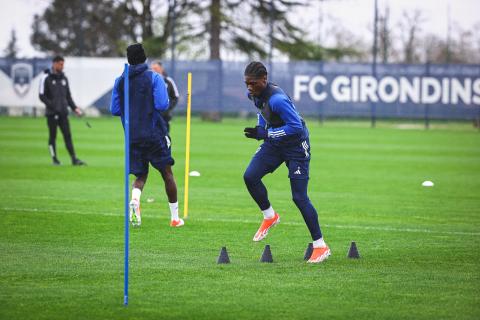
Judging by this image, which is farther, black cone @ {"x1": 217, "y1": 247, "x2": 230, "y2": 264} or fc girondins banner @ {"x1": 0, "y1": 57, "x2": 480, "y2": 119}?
fc girondins banner @ {"x1": 0, "y1": 57, "x2": 480, "y2": 119}

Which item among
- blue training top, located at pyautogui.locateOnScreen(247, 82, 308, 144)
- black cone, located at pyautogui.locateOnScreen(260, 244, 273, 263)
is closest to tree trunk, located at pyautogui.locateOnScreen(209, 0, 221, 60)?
blue training top, located at pyautogui.locateOnScreen(247, 82, 308, 144)

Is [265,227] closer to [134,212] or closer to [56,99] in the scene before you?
[134,212]

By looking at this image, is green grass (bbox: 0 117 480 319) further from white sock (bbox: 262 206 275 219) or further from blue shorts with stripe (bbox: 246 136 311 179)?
blue shorts with stripe (bbox: 246 136 311 179)

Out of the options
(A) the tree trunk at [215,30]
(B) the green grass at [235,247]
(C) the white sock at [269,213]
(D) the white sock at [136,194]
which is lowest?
(B) the green grass at [235,247]

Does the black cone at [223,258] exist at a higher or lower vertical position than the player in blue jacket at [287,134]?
lower

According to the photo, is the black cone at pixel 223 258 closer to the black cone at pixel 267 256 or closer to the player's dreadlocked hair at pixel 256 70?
the black cone at pixel 267 256

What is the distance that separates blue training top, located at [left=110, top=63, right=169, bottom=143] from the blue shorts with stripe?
1693 millimetres

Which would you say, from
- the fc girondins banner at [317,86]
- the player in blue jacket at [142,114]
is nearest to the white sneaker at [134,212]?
the player in blue jacket at [142,114]

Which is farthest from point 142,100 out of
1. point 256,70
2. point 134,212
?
point 256,70

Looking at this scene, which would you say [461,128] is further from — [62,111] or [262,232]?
[262,232]

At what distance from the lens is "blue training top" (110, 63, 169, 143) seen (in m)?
11.6

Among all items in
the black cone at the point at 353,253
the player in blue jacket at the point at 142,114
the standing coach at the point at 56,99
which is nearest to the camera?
the black cone at the point at 353,253

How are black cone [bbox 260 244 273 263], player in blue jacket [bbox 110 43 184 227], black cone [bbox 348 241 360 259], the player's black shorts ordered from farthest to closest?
the player's black shorts → player in blue jacket [bbox 110 43 184 227] → black cone [bbox 348 241 360 259] → black cone [bbox 260 244 273 263]

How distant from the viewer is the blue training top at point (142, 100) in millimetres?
11617
